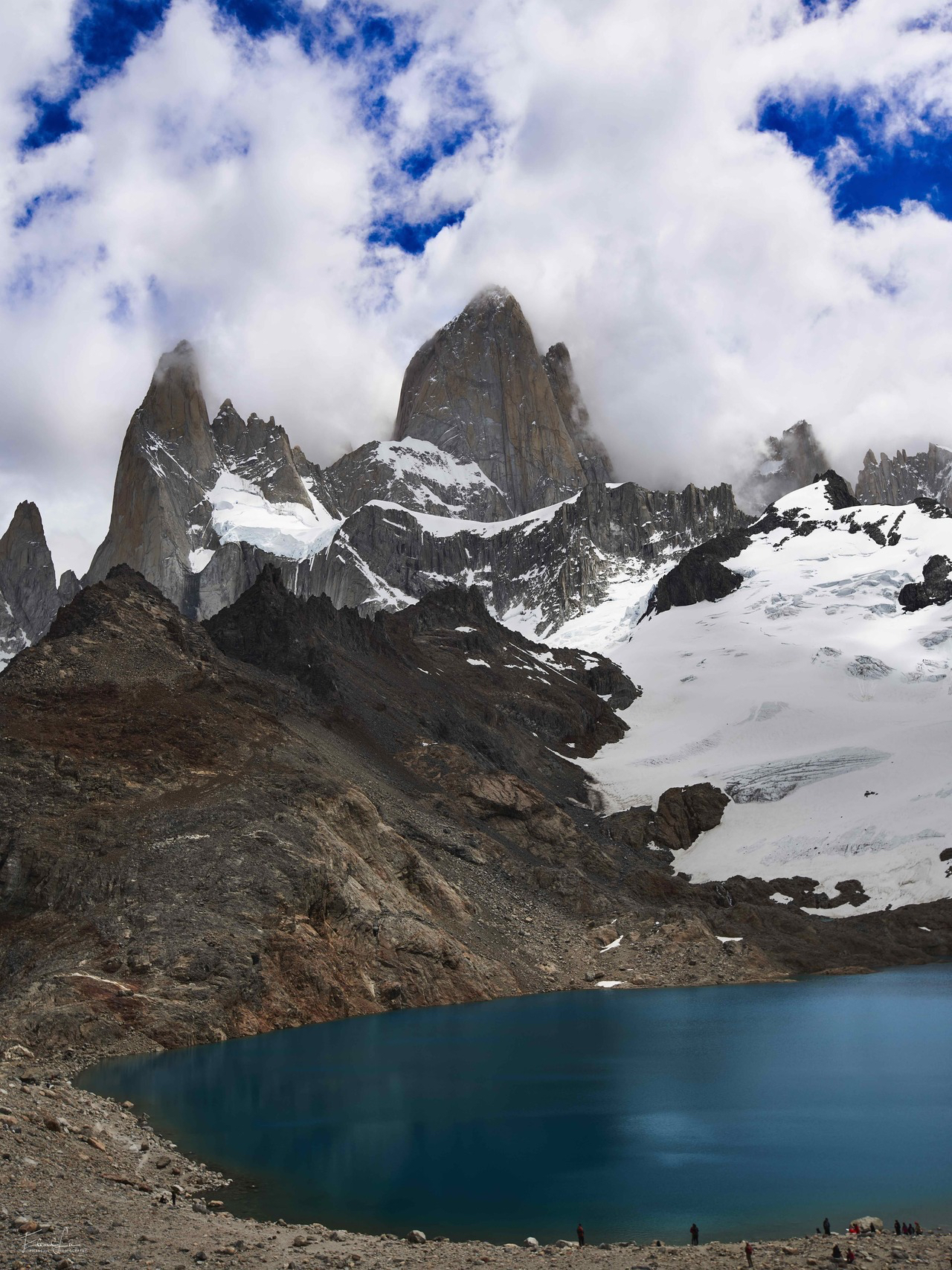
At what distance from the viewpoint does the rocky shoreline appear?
19906 mm

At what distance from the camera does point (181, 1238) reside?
21.7 meters

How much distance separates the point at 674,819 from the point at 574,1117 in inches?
3862

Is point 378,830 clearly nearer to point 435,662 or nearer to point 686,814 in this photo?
point 686,814

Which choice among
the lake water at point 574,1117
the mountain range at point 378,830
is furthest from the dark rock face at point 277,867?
the lake water at point 574,1117

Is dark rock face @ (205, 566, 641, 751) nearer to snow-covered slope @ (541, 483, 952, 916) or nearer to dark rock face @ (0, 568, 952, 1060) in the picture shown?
dark rock face @ (0, 568, 952, 1060)

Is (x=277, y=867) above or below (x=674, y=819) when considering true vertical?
below

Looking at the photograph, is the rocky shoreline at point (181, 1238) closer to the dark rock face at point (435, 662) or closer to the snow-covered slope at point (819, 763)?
the dark rock face at point (435, 662)

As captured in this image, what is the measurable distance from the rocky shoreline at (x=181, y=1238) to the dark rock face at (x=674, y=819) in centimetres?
9991

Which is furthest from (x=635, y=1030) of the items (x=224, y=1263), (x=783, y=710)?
(x=783, y=710)

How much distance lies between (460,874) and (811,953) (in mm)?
29511

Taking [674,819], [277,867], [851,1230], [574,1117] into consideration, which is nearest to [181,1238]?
[851,1230]

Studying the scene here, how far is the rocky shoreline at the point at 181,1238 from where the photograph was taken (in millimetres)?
19906

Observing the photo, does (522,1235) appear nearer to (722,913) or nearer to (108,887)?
(108,887)

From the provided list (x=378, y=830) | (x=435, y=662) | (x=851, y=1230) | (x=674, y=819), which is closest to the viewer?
(x=851, y=1230)
